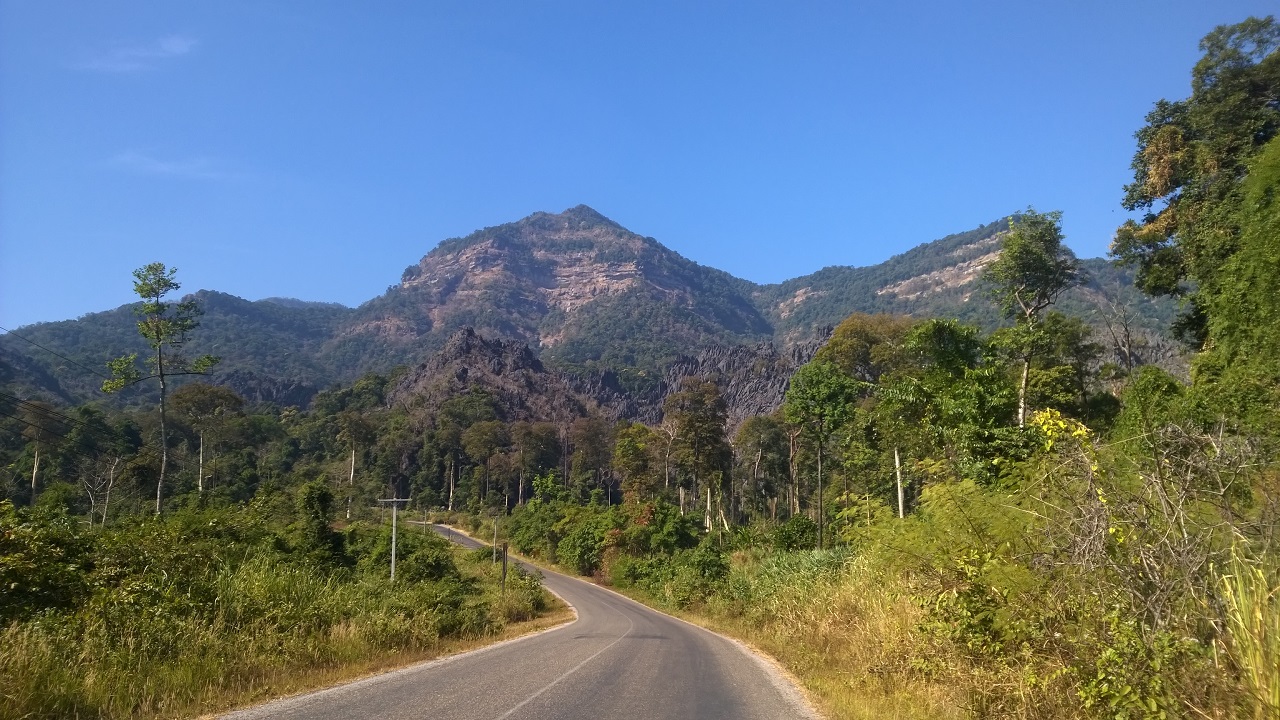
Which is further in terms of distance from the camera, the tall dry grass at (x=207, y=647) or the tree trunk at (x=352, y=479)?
the tree trunk at (x=352, y=479)

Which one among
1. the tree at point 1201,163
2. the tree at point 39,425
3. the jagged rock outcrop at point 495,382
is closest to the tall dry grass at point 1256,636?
the tree at point 1201,163

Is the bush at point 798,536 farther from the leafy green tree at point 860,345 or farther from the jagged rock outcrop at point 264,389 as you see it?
the jagged rock outcrop at point 264,389

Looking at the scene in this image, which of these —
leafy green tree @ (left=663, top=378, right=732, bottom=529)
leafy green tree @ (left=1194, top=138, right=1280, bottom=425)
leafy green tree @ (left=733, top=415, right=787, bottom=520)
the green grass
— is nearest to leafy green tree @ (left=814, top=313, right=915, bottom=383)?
leafy green tree @ (left=663, top=378, right=732, bottom=529)

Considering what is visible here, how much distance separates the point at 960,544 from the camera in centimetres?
878

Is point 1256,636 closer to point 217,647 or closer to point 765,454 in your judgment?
point 217,647

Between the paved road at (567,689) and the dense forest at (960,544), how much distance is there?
1.13 metres

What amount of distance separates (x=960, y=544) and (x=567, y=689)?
221 inches

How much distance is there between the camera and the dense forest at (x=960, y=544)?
586cm

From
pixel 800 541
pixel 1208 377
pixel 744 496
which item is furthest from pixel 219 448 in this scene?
pixel 1208 377

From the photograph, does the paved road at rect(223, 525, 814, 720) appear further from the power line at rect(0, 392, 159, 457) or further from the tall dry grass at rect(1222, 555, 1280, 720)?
the power line at rect(0, 392, 159, 457)

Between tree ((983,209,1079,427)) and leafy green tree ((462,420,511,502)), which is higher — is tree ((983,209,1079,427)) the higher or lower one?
the higher one

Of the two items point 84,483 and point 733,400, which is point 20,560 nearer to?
point 84,483

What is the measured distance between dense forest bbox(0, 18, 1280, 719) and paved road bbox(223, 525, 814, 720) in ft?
3.72

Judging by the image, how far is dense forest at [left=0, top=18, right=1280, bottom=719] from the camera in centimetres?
586
